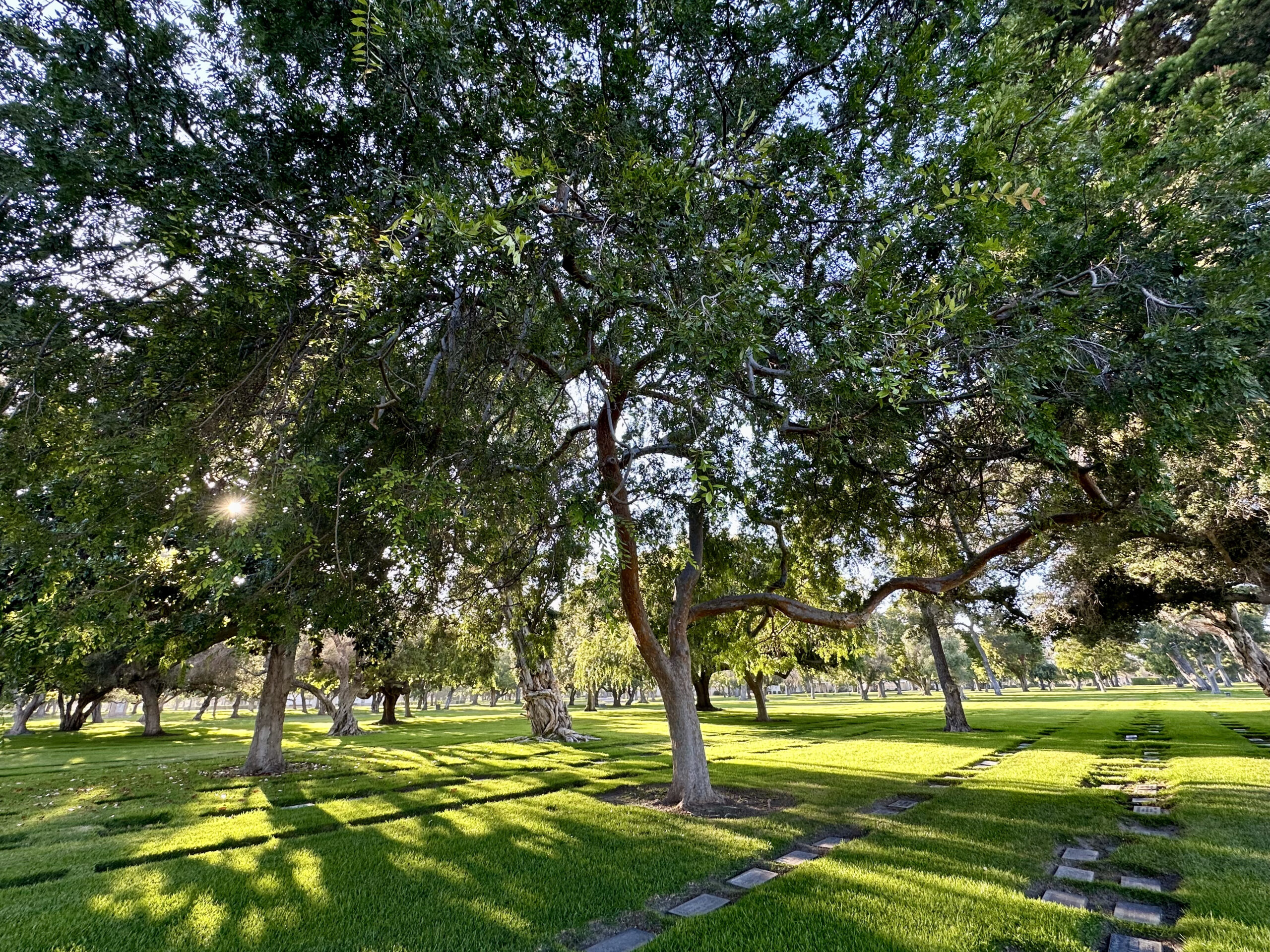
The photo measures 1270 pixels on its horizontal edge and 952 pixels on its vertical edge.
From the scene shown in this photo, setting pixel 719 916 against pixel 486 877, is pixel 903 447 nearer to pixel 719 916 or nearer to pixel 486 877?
pixel 719 916

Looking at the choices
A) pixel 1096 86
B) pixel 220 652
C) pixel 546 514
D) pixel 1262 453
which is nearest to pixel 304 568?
pixel 546 514

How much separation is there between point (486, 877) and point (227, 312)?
238 inches

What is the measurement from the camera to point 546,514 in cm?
695

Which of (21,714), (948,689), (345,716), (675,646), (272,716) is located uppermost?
(675,646)

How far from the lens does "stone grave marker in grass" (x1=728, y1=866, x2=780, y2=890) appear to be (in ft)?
17.2

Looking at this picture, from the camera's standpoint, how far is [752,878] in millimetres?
5438

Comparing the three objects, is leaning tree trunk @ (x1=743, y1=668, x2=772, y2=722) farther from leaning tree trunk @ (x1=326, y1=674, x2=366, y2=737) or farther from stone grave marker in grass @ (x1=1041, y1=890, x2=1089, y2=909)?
stone grave marker in grass @ (x1=1041, y1=890, x2=1089, y2=909)

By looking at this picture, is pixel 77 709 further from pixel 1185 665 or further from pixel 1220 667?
pixel 1220 667

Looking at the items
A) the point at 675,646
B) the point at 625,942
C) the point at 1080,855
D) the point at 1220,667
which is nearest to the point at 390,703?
the point at 675,646

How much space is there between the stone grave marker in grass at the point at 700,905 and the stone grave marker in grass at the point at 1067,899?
2719 millimetres

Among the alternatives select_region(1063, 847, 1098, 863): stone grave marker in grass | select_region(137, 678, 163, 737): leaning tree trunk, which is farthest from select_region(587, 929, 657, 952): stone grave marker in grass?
select_region(137, 678, 163, 737): leaning tree trunk

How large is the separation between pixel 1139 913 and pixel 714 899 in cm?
339

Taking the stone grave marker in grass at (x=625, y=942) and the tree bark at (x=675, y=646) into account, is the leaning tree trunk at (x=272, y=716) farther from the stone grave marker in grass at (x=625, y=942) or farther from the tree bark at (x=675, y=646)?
the stone grave marker in grass at (x=625, y=942)

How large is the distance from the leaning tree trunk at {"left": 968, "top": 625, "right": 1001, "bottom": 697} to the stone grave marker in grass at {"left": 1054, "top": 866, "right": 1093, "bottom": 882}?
17.0 meters
